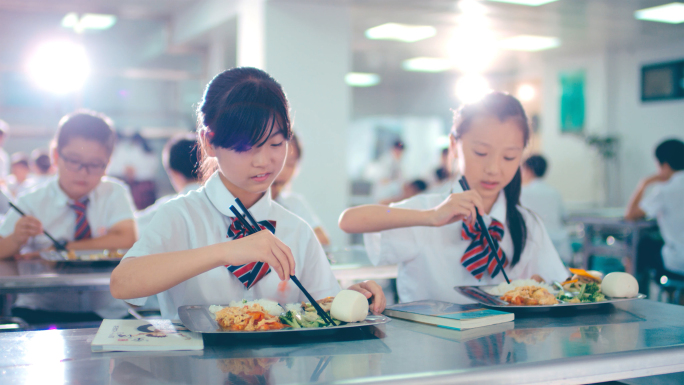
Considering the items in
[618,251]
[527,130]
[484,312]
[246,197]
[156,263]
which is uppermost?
[527,130]

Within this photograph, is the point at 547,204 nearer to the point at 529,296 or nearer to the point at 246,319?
the point at 529,296

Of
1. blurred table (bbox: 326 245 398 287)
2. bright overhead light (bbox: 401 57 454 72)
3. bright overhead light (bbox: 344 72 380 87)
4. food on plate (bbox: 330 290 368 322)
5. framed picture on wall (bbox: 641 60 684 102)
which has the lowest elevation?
blurred table (bbox: 326 245 398 287)

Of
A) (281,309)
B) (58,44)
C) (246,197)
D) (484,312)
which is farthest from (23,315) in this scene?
(58,44)

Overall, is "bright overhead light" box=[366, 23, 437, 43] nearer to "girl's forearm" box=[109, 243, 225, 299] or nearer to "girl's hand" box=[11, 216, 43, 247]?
"girl's hand" box=[11, 216, 43, 247]

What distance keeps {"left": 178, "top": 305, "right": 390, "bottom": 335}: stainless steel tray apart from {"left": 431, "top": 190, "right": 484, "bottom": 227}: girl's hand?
0.36 m

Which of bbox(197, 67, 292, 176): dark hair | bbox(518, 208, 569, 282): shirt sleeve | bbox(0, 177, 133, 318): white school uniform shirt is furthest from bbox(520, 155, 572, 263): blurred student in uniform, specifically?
bbox(197, 67, 292, 176): dark hair

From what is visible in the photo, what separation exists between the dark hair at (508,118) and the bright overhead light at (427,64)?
7.38 m

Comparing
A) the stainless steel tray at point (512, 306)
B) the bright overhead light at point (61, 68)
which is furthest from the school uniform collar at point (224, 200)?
the bright overhead light at point (61, 68)

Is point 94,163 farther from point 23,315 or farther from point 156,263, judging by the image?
point 156,263

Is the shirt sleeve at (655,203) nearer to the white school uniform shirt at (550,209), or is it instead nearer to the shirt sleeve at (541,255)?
the white school uniform shirt at (550,209)

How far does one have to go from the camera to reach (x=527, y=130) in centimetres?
161

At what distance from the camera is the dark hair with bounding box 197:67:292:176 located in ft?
3.79

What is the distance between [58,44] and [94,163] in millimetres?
5374

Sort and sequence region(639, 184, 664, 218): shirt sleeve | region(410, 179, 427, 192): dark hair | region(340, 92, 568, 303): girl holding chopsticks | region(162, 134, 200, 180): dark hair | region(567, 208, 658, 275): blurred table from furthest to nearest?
region(410, 179, 427, 192): dark hair < region(567, 208, 658, 275): blurred table < region(639, 184, 664, 218): shirt sleeve < region(162, 134, 200, 180): dark hair < region(340, 92, 568, 303): girl holding chopsticks
